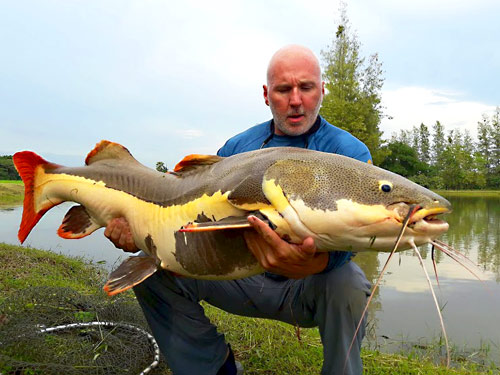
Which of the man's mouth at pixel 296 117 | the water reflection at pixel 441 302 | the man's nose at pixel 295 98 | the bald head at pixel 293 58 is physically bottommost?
the water reflection at pixel 441 302

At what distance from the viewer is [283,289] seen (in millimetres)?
2805

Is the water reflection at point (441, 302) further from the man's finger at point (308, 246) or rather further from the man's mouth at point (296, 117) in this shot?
the man's finger at point (308, 246)

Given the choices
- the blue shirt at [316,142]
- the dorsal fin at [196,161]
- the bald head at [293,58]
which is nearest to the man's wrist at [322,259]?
the blue shirt at [316,142]

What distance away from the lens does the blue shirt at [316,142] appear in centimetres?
275

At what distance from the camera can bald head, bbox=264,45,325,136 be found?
2977mm

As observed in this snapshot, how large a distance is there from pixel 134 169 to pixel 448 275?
7.21m

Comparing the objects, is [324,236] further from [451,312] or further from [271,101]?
[451,312]

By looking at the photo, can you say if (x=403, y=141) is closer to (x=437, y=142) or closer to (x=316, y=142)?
(x=437, y=142)

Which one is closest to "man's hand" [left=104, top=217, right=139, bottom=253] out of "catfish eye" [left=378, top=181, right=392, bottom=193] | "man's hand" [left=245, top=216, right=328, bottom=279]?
"man's hand" [left=245, top=216, right=328, bottom=279]

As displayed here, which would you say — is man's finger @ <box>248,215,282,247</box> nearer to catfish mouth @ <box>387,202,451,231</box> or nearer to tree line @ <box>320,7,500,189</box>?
catfish mouth @ <box>387,202,451,231</box>

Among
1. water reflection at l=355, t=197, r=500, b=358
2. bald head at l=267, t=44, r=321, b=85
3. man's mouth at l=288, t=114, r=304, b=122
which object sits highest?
bald head at l=267, t=44, r=321, b=85

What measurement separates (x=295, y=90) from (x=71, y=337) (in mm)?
2547

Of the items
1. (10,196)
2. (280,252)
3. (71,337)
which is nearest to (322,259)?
(280,252)

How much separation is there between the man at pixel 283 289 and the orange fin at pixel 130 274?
178mm
